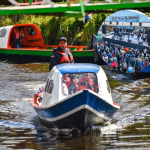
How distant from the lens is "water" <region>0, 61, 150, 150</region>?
669 centimetres

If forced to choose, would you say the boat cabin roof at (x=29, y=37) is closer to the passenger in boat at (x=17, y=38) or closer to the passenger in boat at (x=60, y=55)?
the passenger in boat at (x=17, y=38)

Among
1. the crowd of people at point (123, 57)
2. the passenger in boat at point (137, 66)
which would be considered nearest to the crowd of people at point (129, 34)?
the crowd of people at point (123, 57)

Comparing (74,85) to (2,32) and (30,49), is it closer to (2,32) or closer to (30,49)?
(30,49)

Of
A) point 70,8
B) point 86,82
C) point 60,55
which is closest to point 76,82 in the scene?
point 86,82

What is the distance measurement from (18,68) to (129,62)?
5.71m

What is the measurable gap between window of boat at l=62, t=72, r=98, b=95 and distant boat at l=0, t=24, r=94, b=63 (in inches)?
452

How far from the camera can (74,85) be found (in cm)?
766

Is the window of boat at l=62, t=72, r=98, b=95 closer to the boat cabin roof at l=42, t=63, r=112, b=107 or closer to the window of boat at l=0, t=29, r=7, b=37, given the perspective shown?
the boat cabin roof at l=42, t=63, r=112, b=107

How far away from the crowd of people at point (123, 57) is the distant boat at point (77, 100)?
8.03m

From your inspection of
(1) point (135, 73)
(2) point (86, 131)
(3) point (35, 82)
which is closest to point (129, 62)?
(1) point (135, 73)

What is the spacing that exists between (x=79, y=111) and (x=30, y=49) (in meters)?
14.3

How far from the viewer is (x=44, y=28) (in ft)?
82.0

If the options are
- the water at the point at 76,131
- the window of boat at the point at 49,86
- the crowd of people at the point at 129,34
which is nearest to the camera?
the water at the point at 76,131

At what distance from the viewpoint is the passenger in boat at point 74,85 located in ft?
25.0
